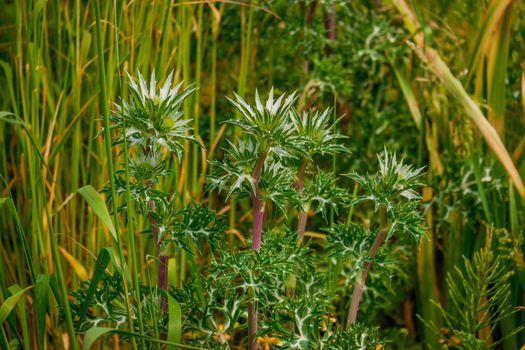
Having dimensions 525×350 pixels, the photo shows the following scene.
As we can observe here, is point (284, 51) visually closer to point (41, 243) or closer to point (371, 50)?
point (371, 50)

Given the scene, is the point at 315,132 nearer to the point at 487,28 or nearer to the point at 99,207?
the point at 99,207

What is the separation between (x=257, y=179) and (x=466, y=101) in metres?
0.80

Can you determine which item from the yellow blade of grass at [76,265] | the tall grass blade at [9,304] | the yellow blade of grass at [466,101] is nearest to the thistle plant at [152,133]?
the tall grass blade at [9,304]

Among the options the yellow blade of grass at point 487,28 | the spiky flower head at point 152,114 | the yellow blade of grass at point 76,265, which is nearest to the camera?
the spiky flower head at point 152,114

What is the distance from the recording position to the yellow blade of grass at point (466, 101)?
1756 millimetres

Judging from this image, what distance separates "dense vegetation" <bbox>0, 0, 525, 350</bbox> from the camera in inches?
48.1

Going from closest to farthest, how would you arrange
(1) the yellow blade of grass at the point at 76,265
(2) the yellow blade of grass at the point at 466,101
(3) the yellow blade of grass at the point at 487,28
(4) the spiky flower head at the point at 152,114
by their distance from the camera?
(4) the spiky flower head at the point at 152,114
(1) the yellow blade of grass at the point at 76,265
(2) the yellow blade of grass at the point at 466,101
(3) the yellow blade of grass at the point at 487,28

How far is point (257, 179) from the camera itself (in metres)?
1.21

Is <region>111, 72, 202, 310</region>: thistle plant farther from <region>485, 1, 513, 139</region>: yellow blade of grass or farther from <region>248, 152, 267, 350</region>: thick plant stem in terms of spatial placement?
<region>485, 1, 513, 139</region>: yellow blade of grass

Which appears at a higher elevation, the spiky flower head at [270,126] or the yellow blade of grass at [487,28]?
the yellow blade of grass at [487,28]

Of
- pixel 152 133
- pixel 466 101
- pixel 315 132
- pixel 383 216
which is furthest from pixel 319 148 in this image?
pixel 466 101

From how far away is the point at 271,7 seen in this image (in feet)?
6.88

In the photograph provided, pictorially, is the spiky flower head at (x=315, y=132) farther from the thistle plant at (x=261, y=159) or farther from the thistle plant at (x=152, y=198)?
the thistle plant at (x=152, y=198)

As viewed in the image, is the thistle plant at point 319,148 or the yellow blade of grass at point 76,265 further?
the yellow blade of grass at point 76,265
